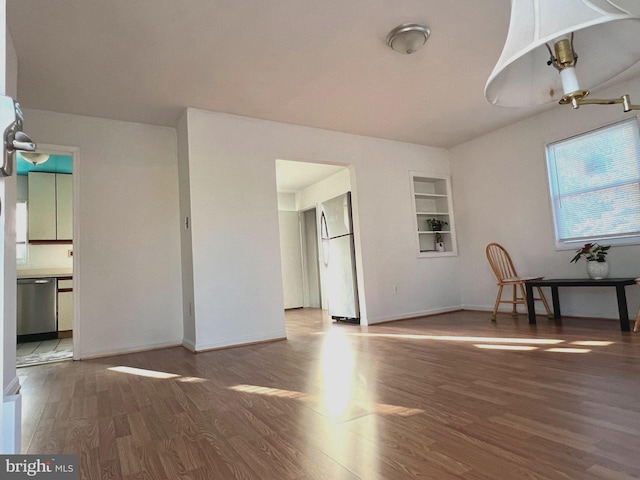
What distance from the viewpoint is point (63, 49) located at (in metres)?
2.65

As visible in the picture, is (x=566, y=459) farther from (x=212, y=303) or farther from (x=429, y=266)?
(x=429, y=266)

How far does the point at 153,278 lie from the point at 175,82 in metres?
1.96

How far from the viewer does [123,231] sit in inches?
149

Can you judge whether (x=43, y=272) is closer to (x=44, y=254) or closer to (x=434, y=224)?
(x=44, y=254)

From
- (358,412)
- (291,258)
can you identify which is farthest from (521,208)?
(291,258)

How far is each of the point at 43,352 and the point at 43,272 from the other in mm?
1812

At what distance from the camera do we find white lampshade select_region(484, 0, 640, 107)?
634 millimetres

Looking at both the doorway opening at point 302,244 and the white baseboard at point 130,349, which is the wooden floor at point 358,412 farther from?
the doorway opening at point 302,244

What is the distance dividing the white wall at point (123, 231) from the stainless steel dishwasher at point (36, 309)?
1.86 metres

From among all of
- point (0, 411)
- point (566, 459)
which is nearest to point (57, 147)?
point (0, 411)

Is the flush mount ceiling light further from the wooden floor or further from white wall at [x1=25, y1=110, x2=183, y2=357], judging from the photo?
white wall at [x1=25, y1=110, x2=183, y2=357]

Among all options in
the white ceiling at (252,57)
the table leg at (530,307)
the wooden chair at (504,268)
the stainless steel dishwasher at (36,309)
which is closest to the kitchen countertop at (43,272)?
the stainless steel dishwasher at (36,309)

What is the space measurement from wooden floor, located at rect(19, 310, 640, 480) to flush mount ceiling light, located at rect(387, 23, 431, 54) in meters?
2.35

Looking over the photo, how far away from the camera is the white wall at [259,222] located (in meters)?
3.63
